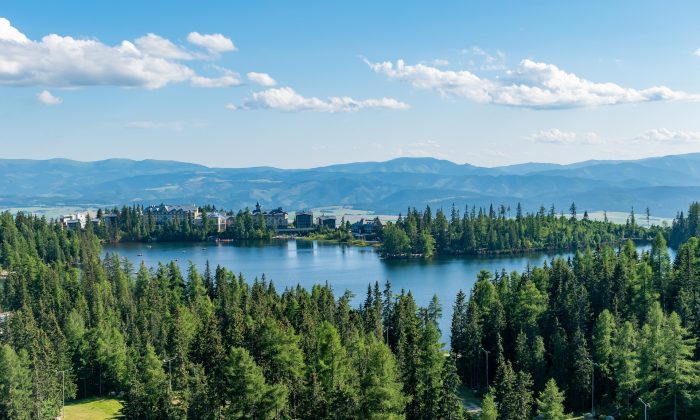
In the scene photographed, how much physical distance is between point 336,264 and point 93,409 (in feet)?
308

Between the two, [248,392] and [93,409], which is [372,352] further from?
[93,409]

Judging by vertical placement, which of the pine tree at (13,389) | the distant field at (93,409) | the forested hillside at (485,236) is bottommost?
the distant field at (93,409)

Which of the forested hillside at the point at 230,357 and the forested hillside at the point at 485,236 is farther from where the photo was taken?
the forested hillside at the point at 485,236

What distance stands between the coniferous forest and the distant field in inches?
49.7

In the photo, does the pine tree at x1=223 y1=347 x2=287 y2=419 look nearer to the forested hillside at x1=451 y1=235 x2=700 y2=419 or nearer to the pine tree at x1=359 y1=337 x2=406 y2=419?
the pine tree at x1=359 y1=337 x2=406 y2=419

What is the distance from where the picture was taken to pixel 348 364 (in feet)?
159

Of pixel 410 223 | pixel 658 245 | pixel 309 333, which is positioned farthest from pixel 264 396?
pixel 410 223

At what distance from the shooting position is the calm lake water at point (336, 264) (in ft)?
366

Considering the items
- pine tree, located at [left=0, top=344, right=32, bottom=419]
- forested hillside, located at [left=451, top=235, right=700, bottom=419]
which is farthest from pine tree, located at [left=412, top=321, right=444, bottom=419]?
pine tree, located at [left=0, top=344, right=32, bottom=419]

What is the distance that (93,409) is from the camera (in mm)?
53250

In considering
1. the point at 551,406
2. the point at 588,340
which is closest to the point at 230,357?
the point at 551,406

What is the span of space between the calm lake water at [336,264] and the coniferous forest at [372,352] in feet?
55.3

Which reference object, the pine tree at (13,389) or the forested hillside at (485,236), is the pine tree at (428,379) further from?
the forested hillside at (485,236)

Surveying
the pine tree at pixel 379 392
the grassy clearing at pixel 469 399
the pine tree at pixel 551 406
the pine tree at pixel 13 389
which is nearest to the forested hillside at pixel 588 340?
the pine tree at pixel 551 406
